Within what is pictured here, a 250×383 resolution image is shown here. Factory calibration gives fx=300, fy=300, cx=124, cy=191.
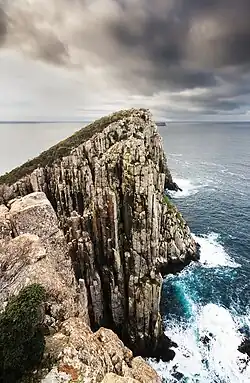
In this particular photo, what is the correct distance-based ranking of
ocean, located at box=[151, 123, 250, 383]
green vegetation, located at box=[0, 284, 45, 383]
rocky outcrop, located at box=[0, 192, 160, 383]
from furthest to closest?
ocean, located at box=[151, 123, 250, 383] < rocky outcrop, located at box=[0, 192, 160, 383] < green vegetation, located at box=[0, 284, 45, 383]

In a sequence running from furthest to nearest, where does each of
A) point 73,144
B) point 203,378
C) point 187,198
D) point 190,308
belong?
point 187,198 → point 73,144 → point 190,308 → point 203,378

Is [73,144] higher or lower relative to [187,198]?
higher

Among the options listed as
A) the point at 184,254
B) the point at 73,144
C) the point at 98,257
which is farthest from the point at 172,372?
the point at 73,144

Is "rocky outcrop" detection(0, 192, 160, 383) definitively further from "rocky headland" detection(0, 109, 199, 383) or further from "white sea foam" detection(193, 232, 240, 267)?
"white sea foam" detection(193, 232, 240, 267)

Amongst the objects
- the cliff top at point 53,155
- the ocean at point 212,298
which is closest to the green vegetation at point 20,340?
the ocean at point 212,298

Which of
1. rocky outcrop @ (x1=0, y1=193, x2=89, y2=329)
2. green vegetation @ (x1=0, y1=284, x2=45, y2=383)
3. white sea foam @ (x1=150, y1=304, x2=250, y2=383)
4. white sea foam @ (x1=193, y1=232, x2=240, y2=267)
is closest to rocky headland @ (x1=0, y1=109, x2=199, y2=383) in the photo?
rocky outcrop @ (x1=0, y1=193, x2=89, y2=329)

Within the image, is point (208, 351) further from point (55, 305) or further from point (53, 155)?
point (53, 155)

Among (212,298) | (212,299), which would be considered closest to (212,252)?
(212,298)

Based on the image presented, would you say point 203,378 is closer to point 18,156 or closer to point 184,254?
point 184,254
